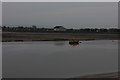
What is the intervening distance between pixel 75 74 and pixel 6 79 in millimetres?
4378

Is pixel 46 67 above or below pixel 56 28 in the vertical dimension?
below

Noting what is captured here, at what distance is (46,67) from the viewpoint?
16.5 meters

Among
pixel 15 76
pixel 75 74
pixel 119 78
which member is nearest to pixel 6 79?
pixel 15 76

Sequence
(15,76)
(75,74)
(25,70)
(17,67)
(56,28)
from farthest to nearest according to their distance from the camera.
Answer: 1. (56,28)
2. (17,67)
3. (25,70)
4. (75,74)
5. (15,76)

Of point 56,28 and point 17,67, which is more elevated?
point 56,28

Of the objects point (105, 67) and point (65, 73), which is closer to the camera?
point (65, 73)

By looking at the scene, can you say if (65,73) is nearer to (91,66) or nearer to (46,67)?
(46,67)

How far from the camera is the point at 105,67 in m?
17.1

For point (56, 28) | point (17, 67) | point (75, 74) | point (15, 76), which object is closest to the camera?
point (15, 76)

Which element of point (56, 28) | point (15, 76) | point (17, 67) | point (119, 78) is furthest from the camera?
point (56, 28)

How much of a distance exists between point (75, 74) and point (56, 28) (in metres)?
102

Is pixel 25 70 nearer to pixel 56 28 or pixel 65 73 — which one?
pixel 65 73

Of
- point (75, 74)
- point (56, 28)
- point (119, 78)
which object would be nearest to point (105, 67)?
point (75, 74)

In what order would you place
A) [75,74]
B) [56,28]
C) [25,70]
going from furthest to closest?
[56,28]
[25,70]
[75,74]
